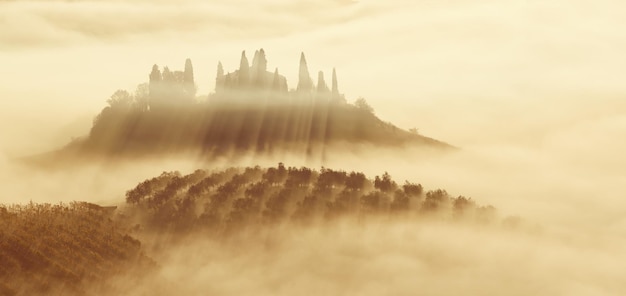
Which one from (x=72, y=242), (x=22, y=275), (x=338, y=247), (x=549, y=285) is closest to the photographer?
(x=22, y=275)

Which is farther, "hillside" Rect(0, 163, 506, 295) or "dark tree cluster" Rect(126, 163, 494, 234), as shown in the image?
"dark tree cluster" Rect(126, 163, 494, 234)

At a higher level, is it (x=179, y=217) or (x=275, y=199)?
(x=275, y=199)

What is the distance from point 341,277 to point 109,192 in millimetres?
75760

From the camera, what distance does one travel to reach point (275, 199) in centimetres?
16700

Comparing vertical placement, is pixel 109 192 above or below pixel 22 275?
above

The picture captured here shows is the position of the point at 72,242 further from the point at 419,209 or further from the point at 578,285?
the point at 578,285

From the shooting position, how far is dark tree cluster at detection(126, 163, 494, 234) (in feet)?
519

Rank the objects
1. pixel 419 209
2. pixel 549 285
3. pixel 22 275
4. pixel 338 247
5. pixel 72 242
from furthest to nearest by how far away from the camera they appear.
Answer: pixel 419 209, pixel 338 247, pixel 549 285, pixel 72 242, pixel 22 275

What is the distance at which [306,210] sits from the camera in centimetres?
16438

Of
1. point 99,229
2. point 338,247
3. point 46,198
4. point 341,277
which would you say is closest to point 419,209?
point 338,247

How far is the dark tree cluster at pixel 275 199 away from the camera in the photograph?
15825 cm

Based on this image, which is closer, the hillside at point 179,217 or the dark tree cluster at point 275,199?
the hillside at point 179,217

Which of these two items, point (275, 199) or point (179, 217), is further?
point (275, 199)

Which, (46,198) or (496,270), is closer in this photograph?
(496,270)
